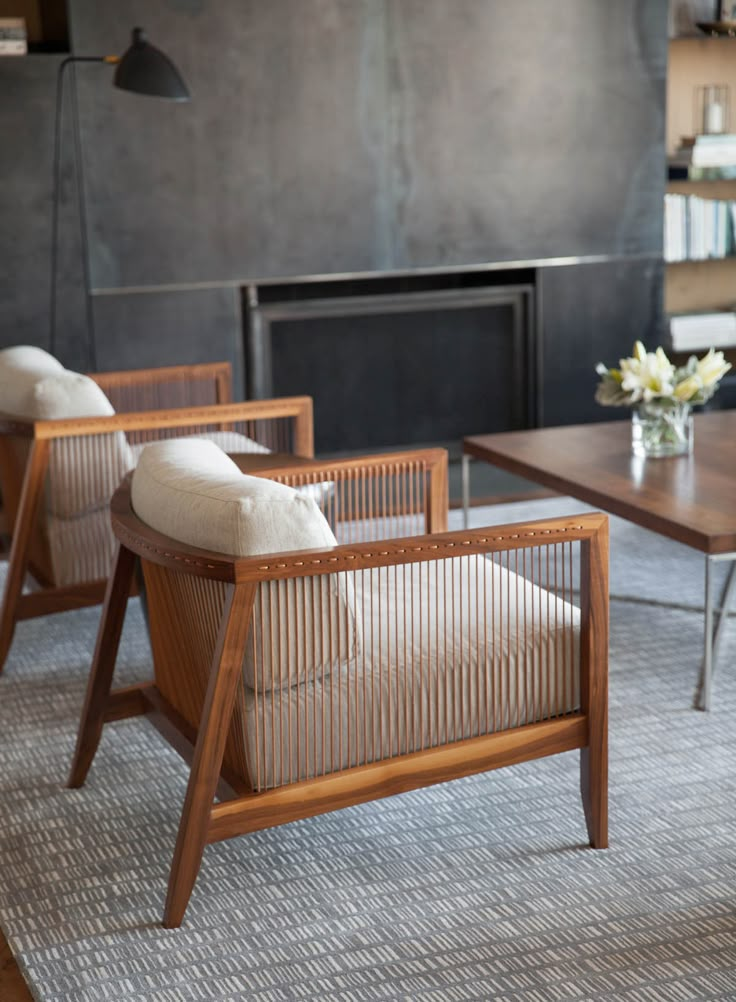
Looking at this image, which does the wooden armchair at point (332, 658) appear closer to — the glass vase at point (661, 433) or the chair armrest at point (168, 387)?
the glass vase at point (661, 433)

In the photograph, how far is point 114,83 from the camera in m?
4.25

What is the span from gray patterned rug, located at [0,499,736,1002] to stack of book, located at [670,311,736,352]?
295 cm

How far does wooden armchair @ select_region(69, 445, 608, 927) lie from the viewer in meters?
2.11

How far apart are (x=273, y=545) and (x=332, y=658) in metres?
0.23

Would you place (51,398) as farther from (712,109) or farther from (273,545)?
(712,109)

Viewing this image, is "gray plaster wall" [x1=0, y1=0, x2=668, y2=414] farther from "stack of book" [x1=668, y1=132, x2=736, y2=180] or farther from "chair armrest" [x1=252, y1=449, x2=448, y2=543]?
"chair armrest" [x1=252, y1=449, x2=448, y2=543]

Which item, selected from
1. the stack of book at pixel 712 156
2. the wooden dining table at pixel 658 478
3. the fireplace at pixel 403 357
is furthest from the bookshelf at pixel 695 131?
the wooden dining table at pixel 658 478

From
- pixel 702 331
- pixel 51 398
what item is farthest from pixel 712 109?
pixel 51 398

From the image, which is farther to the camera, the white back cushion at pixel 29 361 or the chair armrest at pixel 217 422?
the white back cushion at pixel 29 361

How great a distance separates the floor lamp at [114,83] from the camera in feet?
13.7

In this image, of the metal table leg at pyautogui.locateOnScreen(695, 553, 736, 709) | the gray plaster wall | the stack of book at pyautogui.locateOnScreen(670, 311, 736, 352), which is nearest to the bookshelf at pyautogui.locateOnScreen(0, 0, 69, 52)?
the gray plaster wall

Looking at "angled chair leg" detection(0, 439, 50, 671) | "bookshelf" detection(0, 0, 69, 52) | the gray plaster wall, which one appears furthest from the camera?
"bookshelf" detection(0, 0, 69, 52)

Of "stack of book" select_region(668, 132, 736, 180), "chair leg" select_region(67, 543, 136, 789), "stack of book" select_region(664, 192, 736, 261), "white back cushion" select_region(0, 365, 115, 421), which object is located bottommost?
"chair leg" select_region(67, 543, 136, 789)

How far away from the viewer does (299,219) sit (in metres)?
5.11
